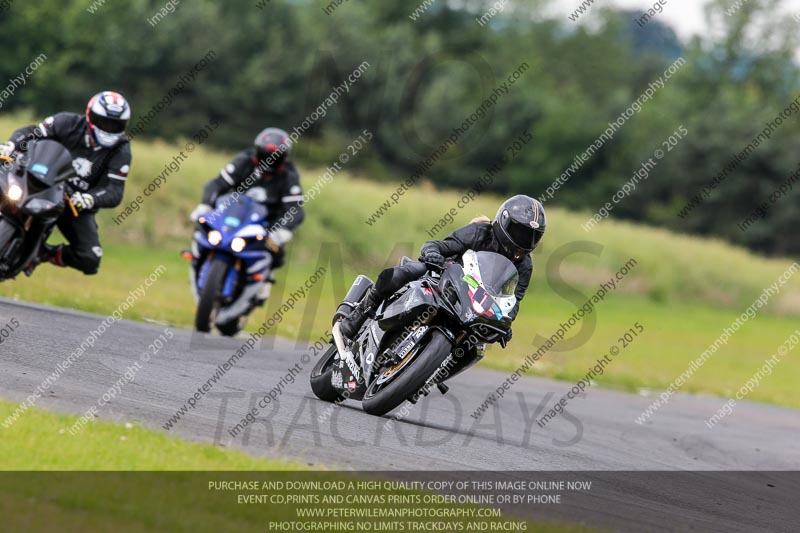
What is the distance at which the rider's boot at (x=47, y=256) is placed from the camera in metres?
11.6

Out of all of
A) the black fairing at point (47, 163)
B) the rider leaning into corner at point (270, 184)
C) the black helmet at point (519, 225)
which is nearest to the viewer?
the black helmet at point (519, 225)

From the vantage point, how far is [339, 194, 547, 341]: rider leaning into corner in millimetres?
9031

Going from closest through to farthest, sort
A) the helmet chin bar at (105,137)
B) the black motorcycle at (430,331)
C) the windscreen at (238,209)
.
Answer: the black motorcycle at (430,331), the helmet chin bar at (105,137), the windscreen at (238,209)

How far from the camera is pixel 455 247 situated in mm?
9289

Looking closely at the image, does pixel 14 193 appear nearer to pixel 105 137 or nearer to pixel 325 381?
pixel 105 137

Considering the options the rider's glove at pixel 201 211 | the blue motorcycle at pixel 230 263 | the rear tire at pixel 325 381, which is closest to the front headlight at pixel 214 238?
the blue motorcycle at pixel 230 263

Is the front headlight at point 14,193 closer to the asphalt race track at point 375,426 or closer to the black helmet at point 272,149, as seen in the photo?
the asphalt race track at point 375,426

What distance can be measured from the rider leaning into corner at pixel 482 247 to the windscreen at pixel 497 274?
0.18 metres

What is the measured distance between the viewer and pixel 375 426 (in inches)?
340

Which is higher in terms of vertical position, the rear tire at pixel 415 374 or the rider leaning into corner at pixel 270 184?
the rear tire at pixel 415 374

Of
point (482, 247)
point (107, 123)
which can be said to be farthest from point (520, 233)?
point (107, 123)

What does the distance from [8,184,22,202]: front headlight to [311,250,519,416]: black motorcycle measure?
12.0ft

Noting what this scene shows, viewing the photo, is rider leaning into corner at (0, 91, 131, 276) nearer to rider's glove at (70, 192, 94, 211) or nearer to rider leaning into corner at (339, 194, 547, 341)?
rider's glove at (70, 192, 94, 211)
